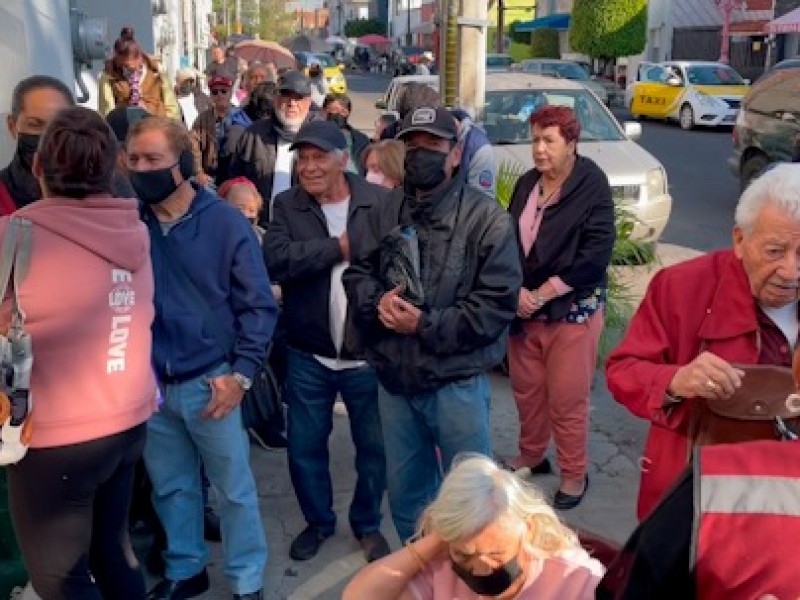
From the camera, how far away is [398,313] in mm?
3174

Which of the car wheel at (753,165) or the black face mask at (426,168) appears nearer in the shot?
the black face mask at (426,168)

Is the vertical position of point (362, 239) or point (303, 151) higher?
point (303, 151)

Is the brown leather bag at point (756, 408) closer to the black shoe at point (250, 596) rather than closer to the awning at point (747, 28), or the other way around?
the black shoe at point (250, 596)

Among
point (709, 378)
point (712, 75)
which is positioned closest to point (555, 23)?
point (712, 75)

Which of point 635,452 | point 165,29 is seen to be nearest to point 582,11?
point 165,29

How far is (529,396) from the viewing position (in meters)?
4.52

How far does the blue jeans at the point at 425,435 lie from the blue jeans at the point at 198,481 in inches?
21.0

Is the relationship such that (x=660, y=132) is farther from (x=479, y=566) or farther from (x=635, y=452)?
(x=479, y=566)

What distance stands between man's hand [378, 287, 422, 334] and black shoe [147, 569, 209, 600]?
1.30 meters

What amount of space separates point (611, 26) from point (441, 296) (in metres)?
33.7

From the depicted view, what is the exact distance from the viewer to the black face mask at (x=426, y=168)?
10.6 ft

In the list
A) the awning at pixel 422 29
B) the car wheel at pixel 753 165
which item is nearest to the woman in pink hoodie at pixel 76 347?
the car wheel at pixel 753 165

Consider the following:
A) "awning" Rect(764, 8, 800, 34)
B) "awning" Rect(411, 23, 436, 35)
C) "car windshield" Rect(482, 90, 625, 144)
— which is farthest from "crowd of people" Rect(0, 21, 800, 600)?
"awning" Rect(411, 23, 436, 35)

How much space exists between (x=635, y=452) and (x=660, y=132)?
1882cm
